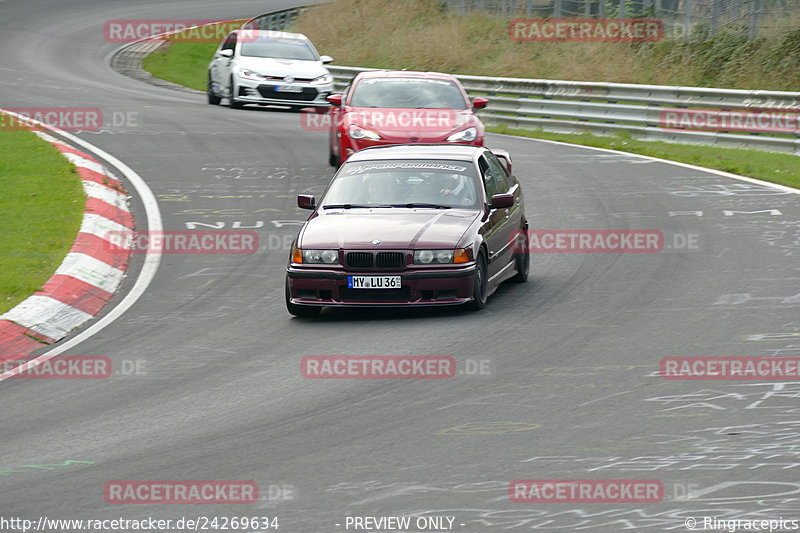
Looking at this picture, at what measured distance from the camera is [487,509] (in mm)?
6133

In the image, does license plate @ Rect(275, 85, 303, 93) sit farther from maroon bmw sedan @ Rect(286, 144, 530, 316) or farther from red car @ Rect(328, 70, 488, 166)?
maroon bmw sedan @ Rect(286, 144, 530, 316)

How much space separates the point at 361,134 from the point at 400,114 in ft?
2.67

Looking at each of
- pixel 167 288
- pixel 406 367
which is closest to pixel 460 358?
pixel 406 367

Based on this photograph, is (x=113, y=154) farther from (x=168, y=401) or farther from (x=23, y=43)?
(x=23, y=43)

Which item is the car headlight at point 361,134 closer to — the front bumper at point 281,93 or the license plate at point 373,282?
the license plate at point 373,282

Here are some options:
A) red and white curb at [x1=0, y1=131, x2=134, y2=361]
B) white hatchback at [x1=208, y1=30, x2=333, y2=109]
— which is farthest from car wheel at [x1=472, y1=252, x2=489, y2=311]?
white hatchback at [x1=208, y1=30, x2=333, y2=109]

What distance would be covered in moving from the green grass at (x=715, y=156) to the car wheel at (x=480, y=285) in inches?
340

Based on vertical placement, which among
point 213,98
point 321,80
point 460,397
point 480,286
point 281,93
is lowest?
point 213,98

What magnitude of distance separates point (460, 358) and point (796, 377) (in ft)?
7.70

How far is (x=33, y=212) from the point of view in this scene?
15445 millimetres

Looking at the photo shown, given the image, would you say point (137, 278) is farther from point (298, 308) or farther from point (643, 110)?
point (643, 110)

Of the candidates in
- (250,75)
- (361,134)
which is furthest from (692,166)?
(250,75)

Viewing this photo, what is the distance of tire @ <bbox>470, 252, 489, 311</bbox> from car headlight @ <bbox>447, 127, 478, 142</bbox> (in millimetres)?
6864

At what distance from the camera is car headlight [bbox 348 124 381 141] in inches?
712
